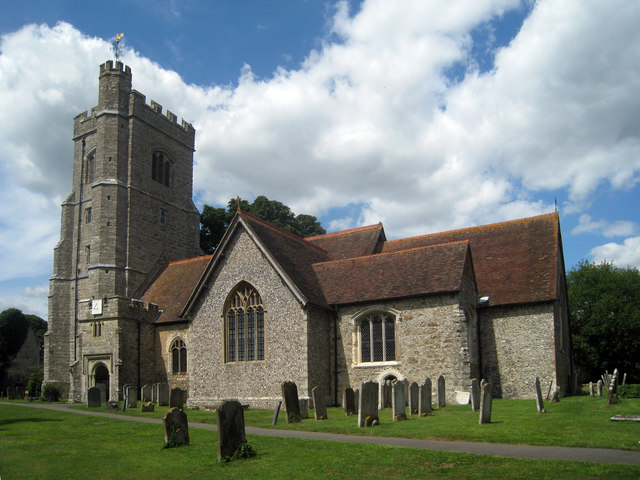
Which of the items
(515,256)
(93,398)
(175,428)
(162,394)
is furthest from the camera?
(515,256)

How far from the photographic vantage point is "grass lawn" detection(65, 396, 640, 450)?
479 inches

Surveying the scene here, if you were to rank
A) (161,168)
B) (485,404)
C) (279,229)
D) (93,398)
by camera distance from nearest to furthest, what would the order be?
(485,404) < (93,398) < (279,229) < (161,168)

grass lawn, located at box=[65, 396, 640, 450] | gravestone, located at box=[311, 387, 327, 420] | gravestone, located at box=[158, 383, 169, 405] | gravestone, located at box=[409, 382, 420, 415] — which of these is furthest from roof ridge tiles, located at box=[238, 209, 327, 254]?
gravestone, located at box=[409, 382, 420, 415]

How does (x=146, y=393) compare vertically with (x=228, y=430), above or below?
below

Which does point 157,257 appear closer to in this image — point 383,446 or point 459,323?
point 459,323

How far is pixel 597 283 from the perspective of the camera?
48.0 meters

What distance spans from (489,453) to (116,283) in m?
31.8

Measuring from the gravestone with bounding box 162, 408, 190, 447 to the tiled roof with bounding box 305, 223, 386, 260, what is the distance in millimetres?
19385

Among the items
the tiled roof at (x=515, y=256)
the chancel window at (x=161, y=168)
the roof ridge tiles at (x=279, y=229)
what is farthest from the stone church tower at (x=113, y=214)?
the tiled roof at (x=515, y=256)

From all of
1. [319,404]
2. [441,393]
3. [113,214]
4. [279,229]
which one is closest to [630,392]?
[441,393]

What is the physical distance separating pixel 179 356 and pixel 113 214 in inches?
500

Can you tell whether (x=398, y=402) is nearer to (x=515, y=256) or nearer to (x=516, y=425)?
(x=516, y=425)

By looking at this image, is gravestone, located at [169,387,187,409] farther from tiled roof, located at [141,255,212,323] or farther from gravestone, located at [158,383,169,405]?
tiled roof, located at [141,255,212,323]

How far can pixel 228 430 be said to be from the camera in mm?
11828
